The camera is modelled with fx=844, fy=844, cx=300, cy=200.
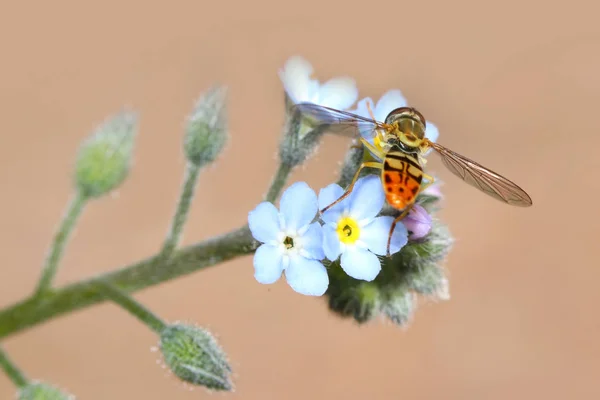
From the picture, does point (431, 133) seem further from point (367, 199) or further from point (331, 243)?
point (331, 243)

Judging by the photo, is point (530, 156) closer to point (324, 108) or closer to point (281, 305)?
point (281, 305)

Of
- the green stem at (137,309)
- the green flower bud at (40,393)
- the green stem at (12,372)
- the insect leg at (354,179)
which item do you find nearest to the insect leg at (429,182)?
the insect leg at (354,179)

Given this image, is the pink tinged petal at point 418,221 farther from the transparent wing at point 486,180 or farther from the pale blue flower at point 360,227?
the transparent wing at point 486,180

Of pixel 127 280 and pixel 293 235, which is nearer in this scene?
pixel 293 235

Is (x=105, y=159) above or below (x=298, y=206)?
above

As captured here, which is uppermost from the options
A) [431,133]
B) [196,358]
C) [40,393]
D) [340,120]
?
[431,133]

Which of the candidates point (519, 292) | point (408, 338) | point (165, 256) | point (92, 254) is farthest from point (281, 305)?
point (165, 256)

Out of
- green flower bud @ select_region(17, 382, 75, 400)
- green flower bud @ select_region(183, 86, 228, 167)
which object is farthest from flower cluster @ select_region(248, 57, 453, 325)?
green flower bud @ select_region(17, 382, 75, 400)

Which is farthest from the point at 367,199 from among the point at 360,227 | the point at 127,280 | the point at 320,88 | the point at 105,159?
the point at 105,159
